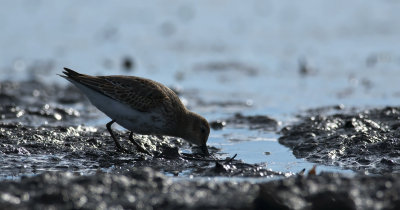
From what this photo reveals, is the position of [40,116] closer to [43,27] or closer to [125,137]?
[125,137]

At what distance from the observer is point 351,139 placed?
25.2 ft

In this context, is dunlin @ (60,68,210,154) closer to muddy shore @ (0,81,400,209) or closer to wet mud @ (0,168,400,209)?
muddy shore @ (0,81,400,209)

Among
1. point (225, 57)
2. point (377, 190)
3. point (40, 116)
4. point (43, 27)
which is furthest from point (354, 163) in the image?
point (43, 27)

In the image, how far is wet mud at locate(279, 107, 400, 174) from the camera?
6.95 metres

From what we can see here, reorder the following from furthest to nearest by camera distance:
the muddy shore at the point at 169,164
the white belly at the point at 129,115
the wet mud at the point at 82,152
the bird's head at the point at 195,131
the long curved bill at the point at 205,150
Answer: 1. the bird's head at the point at 195,131
2. the long curved bill at the point at 205,150
3. the white belly at the point at 129,115
4. the wet mud at the point at 82,152
5. the muddy shore at the point at 169,164

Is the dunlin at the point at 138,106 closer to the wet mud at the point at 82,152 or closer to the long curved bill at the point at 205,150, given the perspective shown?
the long curved bill at the point at 205,150

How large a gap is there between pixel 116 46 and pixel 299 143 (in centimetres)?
787

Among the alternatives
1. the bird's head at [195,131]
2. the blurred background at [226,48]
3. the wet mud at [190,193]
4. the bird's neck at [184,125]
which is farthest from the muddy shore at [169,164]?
the blurred background at [226,48]

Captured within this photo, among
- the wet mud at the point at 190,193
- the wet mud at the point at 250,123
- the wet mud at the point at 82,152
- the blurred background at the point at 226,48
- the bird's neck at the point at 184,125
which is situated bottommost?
the wet mud at the point at 190,193

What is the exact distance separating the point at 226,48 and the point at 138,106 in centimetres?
776

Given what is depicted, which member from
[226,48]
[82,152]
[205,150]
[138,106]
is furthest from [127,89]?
[226,48]

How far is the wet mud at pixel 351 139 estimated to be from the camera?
695 cm

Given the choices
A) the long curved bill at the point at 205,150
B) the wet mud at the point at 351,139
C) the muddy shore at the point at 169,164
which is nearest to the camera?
the muddy shore at the point at 169,164

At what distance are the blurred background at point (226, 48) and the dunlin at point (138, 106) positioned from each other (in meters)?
1.39
